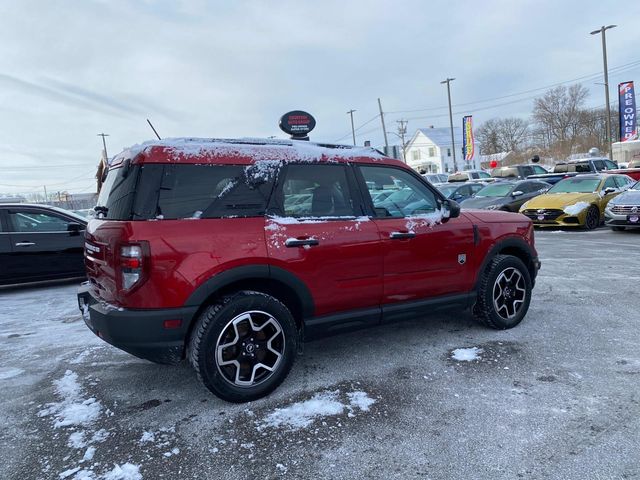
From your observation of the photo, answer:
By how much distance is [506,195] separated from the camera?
46.8 feet

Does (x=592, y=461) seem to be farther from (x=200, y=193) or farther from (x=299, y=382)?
(x=200, y=193)

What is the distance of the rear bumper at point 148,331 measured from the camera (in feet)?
9.58

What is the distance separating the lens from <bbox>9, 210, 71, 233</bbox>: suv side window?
7.38 m

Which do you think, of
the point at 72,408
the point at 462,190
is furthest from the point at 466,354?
the point at 462,190

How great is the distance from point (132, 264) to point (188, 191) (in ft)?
1.97

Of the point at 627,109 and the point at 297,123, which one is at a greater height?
the point at 627,109

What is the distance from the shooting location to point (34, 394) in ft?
11.5

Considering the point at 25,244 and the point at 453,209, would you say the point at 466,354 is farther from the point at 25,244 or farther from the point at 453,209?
the point at 25,244

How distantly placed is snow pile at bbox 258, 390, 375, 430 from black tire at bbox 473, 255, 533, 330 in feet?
5.88

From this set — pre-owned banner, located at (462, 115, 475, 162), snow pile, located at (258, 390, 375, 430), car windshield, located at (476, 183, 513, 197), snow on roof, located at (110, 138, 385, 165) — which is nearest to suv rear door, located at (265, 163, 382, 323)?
snow on roof, located at (110, 138, 385, 165)

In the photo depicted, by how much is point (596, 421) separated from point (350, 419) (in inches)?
59.3

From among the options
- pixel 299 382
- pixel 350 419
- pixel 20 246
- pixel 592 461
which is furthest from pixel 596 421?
pixel 20 246

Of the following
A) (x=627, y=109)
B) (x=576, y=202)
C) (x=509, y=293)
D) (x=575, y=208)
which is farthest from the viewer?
(x=627, y=109)

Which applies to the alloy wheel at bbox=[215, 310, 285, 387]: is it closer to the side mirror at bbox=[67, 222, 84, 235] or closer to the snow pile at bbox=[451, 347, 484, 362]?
the snow pile at bbox=[451, 347, 484, 362]
